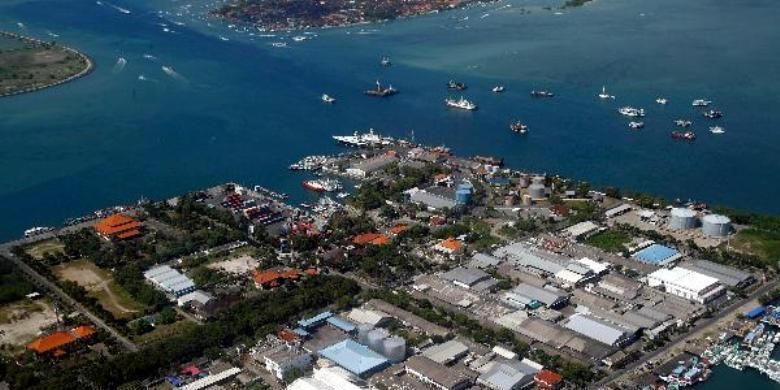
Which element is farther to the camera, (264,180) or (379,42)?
(379,42)

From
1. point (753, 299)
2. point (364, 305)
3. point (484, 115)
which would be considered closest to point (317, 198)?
point (364, 305)

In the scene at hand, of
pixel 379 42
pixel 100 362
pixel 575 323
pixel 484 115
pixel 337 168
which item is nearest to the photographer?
pixel 100 362

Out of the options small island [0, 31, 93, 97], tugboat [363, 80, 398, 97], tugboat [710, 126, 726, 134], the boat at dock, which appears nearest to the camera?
the boat at dock

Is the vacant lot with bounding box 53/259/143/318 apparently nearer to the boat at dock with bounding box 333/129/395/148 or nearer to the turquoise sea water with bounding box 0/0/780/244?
the turquoise sea water with bounding box 0/0/780/244

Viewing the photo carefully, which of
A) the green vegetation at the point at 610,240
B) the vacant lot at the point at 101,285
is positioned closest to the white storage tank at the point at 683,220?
the green vegetation at the point at 610,240

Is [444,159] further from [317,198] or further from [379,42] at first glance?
[379,42]

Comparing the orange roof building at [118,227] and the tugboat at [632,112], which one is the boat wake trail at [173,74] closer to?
the orange roof building at [118,227]

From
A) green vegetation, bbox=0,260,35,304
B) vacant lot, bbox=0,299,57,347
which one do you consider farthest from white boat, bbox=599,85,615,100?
vacant lot, bbox=0,299,57,347
